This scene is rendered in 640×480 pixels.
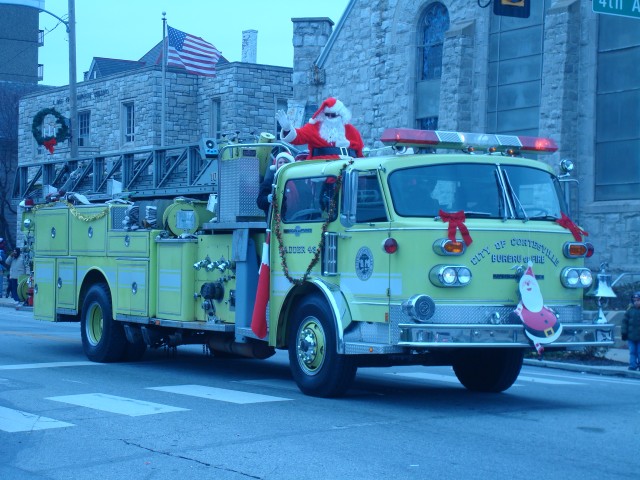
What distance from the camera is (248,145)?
40.2 ft

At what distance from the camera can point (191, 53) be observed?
34344 mm

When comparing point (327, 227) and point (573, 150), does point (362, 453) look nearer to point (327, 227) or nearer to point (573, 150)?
point (327, 227)

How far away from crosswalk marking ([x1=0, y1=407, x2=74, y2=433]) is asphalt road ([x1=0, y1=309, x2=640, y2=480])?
2cm

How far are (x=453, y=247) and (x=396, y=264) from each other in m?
0.56

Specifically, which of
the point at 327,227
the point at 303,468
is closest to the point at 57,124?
the point at 327,227

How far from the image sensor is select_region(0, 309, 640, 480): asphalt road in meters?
7.66

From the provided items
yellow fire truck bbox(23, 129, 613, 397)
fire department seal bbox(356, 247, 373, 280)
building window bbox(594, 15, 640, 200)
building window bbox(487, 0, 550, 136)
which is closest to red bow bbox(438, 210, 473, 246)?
yellow fire truck bbox(23, 129, 613, 397)

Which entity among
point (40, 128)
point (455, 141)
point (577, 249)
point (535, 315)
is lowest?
point (535, 315)

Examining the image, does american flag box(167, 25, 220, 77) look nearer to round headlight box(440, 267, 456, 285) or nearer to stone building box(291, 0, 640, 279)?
stone building box(291, 0, 640, 279)

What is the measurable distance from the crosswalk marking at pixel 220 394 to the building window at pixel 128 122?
27.4 metres

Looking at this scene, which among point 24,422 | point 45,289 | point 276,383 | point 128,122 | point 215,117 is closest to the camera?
point 24,422

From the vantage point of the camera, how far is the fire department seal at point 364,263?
10250mm

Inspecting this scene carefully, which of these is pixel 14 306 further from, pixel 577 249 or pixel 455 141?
pixel 577 249

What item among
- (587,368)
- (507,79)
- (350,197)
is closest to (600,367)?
(587,368)
